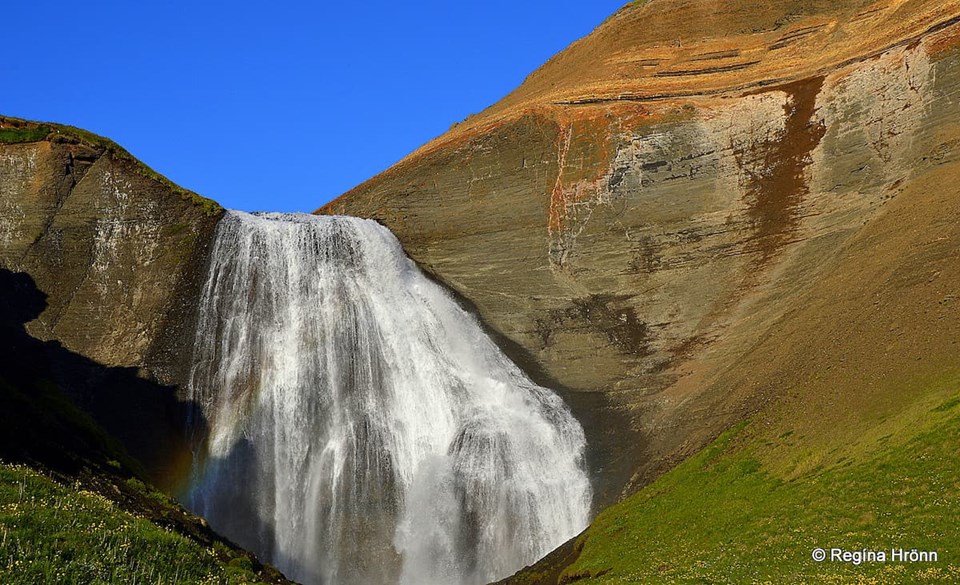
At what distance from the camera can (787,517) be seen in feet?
64.5

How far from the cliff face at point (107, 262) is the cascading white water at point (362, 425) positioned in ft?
3.94

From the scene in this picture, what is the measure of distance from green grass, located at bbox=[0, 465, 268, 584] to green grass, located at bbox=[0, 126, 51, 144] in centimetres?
2647

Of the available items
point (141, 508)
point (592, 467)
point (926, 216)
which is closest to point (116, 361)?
point (141, 508)

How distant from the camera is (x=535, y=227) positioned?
137 ft

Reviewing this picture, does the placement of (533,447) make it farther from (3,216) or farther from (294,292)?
(3,216)

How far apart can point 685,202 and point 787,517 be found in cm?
2317

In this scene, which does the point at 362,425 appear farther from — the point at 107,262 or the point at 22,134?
the point at 22,134

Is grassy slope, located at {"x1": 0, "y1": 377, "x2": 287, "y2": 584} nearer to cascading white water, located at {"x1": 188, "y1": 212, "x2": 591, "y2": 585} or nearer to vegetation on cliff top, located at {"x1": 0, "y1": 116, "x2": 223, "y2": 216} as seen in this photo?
cascading white water, located at {"x1": 188, "y1": 212, "x2": 591, "y2": 585}

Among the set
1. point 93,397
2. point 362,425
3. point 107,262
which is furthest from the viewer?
point 107,262

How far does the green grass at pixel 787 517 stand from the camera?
15766 mm

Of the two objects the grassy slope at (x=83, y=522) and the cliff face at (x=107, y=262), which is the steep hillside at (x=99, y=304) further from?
the grassy slope at (x=83, y=522)

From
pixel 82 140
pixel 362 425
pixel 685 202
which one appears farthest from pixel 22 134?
pixel 685 202

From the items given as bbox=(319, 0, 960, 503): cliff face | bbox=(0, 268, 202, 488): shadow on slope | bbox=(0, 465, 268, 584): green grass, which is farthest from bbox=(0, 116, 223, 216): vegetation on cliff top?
bbox=(0, 465, 268, 584): green grass

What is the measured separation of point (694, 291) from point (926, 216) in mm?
9713
